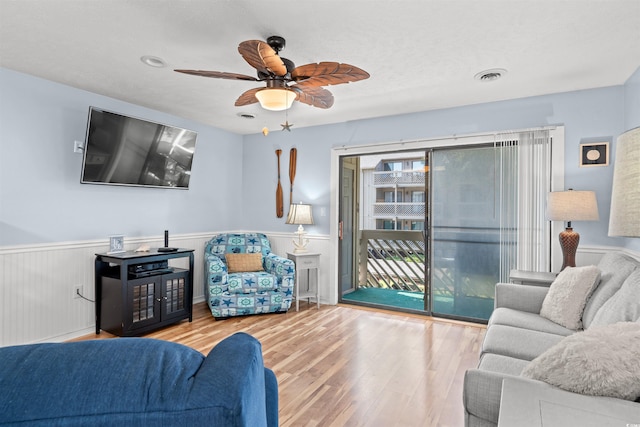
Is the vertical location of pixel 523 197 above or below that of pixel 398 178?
below

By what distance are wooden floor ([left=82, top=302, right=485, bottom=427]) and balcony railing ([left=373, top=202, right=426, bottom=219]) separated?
139 cm

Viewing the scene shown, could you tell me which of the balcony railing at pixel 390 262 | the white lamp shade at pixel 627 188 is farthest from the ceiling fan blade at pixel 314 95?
the balcony railing at pixel 390 262

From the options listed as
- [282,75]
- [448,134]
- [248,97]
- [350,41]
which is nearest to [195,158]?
[248,97]

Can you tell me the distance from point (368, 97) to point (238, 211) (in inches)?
109

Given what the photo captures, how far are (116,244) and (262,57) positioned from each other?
265 centimetres

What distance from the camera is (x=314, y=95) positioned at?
2578 millimetres

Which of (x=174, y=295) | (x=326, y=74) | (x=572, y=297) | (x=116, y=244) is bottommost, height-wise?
(x=174, y=295)

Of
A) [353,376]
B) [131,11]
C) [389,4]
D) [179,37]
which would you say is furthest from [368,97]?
[353,376]

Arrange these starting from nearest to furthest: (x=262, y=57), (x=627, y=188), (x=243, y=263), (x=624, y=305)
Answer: (x=627, y=188)
(x=624, y=305)
(x=262, y=57)
(x=243, y=263)

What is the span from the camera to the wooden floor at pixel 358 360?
84.7 inches

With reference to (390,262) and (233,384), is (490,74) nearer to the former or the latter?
(233,384)

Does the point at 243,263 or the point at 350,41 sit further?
the point at 243,263

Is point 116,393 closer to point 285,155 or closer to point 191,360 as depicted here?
point 191,360

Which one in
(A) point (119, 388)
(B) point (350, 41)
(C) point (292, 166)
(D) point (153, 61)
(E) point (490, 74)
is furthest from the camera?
(C) point (292, 166)
